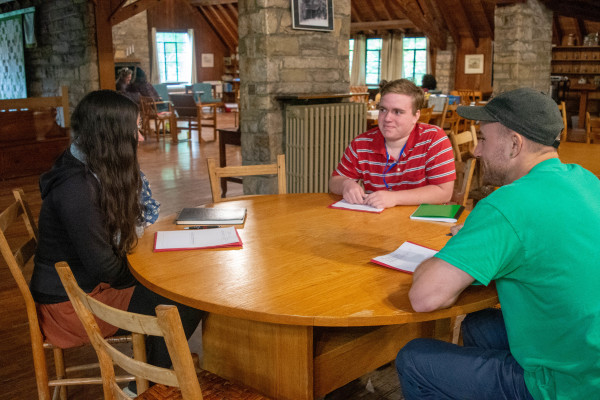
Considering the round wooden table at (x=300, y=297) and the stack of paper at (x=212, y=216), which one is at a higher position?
the stack of paper at (x=212, y=216)

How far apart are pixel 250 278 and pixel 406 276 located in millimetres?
444

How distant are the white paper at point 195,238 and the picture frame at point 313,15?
3.43 m

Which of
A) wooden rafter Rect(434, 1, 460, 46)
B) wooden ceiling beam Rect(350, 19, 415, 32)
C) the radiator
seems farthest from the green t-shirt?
wooden ceiling beam Rect(350, 19, 415, 32)

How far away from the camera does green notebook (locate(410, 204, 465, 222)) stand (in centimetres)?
223

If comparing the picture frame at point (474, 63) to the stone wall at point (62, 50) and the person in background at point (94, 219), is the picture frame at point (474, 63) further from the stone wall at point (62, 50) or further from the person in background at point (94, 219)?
the person in background at point (94, 219)

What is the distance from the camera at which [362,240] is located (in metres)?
1.99

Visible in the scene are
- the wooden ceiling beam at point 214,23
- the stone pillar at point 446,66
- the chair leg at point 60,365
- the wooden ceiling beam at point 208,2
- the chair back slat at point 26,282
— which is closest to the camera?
the chair back slat at point 26,282

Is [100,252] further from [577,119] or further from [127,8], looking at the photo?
[577,119]

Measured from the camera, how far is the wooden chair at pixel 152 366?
1.18 metres

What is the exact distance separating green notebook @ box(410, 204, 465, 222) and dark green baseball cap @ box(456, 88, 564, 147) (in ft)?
2.58

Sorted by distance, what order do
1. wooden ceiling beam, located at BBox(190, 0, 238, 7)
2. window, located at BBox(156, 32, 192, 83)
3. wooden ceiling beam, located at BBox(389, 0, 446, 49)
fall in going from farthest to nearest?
window, located at BBox(156, 32, 192, 83)
wooden ceiling beam, located at BBox(190, 0, 238, 7)
wooden ceiling beam, located at BBox(389, 0, 446, 49)

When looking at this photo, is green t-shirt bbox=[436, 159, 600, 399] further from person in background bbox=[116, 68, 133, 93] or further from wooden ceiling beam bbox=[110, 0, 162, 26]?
person in background bbox=[116, 68, 133, 93]

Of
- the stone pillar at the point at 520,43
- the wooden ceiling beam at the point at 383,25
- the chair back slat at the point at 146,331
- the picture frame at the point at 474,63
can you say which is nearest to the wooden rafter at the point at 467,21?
the picture frame at the point at 474,63

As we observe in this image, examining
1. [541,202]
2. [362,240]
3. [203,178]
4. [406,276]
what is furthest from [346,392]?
[203,178]
